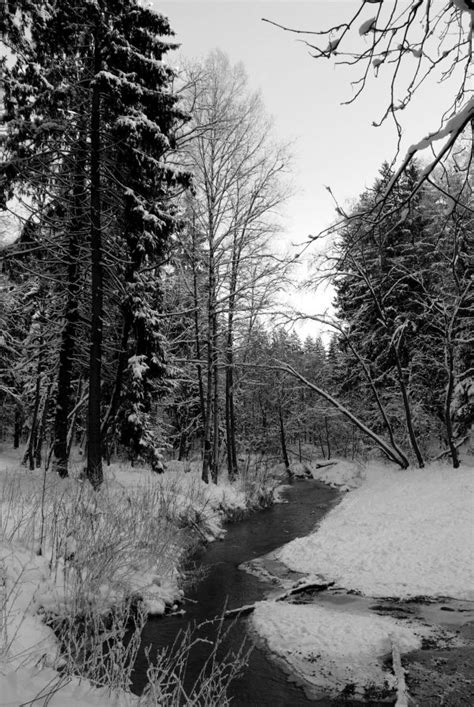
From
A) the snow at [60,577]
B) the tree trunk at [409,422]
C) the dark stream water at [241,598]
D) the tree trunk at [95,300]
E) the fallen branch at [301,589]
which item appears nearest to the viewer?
the snow at [60,577]

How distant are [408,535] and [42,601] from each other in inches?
275

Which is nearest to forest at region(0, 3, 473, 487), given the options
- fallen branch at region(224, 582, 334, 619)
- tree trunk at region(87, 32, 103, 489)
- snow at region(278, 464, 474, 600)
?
tree trunk at region(87, 32, 103, 489)

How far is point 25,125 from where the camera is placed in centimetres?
962

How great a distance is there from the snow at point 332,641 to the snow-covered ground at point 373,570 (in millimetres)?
10

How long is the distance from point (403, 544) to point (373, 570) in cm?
119

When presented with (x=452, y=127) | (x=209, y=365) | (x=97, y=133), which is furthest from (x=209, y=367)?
(x=452, y=127)

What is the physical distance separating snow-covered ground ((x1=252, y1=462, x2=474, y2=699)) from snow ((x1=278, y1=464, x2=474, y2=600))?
0.02m

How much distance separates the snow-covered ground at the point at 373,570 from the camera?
4719mm

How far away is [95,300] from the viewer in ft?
33.1

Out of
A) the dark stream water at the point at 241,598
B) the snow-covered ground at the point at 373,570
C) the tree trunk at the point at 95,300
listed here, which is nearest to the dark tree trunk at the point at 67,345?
the tree trunk at the point at 95,300

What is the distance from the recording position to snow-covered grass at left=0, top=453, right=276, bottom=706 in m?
2.73

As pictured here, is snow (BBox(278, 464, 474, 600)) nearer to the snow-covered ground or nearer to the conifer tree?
the snow-covered ground

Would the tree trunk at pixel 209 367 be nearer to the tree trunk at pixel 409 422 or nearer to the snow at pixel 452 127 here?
the tree trunk at pixel 409 422

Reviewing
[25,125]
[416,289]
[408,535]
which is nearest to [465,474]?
[408,535]
